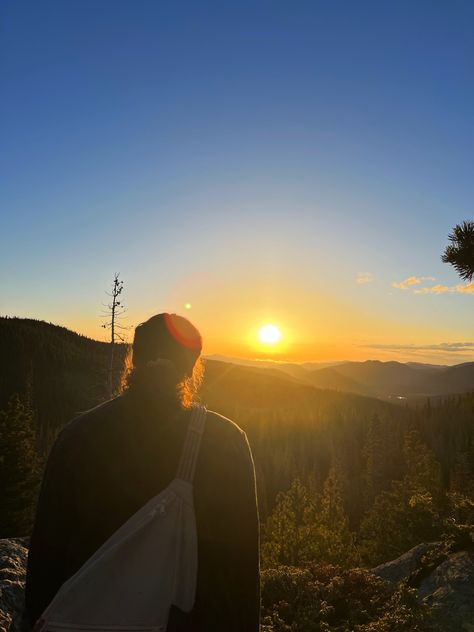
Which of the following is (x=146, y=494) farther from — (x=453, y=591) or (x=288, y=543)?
(x=288, y=543)

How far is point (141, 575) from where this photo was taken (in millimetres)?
2109

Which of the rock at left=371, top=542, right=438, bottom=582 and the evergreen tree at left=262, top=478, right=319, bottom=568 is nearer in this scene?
the rock at left=371, top=542, right=438, bottom=582

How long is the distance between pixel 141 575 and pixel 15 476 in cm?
2765

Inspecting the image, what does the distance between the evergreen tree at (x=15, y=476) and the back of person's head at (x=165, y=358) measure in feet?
88.2

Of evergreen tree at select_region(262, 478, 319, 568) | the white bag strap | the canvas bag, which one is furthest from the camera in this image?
evergreen tree at select_region(262, 478, 319, 568)

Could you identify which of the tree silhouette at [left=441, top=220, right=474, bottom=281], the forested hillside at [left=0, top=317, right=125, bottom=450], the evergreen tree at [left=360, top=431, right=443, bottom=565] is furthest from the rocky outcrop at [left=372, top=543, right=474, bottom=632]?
the forested hillside at [left=0, top=317, right=125, bottom=450]

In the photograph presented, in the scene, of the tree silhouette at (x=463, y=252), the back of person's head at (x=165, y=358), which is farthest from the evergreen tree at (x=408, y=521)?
the back of person's head at (x=165, y=358)

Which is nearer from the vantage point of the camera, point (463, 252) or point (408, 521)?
point (463, 252)

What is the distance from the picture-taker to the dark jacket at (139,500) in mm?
2297

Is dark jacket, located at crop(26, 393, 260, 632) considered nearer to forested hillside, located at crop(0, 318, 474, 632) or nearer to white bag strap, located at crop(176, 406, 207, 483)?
white bag strap, located at crop(176, 406, 207, 483)

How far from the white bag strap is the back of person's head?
0.62 feet

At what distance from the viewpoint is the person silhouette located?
2.30 metres

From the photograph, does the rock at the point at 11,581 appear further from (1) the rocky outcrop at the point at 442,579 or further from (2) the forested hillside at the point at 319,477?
(1) the rocky outcrop at the point at 442,579

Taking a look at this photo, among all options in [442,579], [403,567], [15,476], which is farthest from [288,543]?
[15,476]
